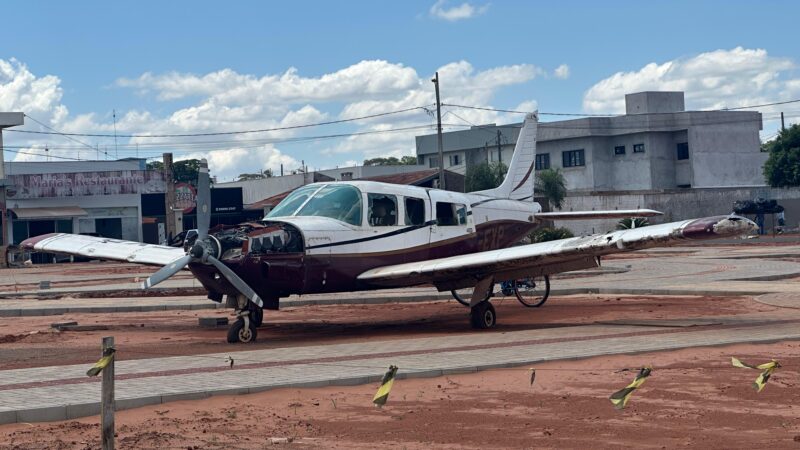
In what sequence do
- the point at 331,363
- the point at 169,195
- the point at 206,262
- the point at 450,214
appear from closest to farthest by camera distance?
the point at 331,363 < the point at 206,262 < the point at 450,214 < the point at 169,195

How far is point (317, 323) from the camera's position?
21.9 metres

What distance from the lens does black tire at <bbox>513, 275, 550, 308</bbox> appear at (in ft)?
79.4

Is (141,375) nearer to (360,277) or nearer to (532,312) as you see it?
(360,277)

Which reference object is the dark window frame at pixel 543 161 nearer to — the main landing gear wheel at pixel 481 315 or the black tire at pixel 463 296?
the black tire at pixel 463 296

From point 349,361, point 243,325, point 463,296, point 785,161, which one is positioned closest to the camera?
point 349,361

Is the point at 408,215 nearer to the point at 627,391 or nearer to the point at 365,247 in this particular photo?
the point at 365,247

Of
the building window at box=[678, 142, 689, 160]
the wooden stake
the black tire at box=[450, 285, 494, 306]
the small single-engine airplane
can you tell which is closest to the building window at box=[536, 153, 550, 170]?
the building window at box=[678, 142, 689, 160]

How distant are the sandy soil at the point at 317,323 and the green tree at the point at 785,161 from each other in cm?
6038

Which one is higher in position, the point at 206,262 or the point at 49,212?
the point at 49,212

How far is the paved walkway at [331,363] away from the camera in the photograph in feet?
37.8

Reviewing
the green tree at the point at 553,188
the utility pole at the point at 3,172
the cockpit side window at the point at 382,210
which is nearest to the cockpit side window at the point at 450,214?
the cockpit side window at the point at 382,210

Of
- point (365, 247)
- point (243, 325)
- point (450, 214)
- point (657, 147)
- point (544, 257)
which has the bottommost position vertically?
point (243, 325)

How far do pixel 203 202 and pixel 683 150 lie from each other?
3122 inches

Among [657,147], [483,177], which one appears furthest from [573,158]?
[483,177]
